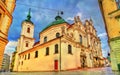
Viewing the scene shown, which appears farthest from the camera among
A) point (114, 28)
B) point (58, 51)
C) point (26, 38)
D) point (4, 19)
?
point (26, 38)

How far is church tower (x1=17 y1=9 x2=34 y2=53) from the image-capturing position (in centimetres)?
4319

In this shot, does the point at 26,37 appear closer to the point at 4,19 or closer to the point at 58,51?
the point at 58,51

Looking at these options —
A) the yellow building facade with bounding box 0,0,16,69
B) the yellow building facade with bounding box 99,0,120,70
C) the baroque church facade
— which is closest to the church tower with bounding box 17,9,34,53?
the baroque church facade

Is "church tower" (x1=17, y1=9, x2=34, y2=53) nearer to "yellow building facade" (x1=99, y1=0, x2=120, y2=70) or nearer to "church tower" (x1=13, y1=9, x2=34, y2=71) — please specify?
"church tower" (x1=13, y1=9, x2=34, y2=71)

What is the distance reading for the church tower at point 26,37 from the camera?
43194 mm

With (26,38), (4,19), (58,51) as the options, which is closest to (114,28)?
(4,19)

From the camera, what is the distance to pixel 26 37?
44656 mm

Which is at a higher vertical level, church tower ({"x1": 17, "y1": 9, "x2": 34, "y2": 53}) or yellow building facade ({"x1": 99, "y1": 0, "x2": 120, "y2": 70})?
church tower ({"x1": 17, "y1": 9, "x2": 34, "y2": 53})

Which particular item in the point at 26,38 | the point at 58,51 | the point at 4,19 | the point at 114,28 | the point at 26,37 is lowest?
the point at 58,51

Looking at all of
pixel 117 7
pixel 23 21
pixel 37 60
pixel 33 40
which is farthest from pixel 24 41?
pixel 117 7

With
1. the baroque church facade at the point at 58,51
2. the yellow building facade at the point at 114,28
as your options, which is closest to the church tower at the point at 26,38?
the baroque church facade at the point at 58,51

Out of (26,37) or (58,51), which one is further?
(26,37)

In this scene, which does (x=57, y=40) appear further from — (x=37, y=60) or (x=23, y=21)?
(x=23, y=21)

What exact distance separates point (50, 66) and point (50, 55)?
2334mm
